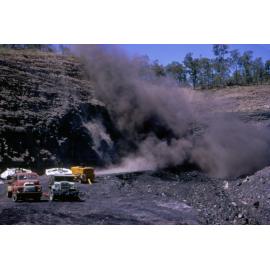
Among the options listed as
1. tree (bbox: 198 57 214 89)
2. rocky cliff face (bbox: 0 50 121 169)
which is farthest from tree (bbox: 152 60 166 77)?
rocky cliff face (bbox: 0 50 121 169)

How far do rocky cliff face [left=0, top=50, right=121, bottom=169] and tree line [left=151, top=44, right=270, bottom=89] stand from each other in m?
2.27

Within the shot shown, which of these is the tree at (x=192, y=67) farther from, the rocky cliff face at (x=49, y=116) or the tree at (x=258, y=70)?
the rocky cliff face at (x=49, y=116)

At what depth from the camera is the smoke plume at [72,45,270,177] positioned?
1297 centimetres

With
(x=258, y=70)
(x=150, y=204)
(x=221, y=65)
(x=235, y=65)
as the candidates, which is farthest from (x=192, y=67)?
(x=150, y=204)

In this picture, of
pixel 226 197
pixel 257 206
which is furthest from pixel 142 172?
pixel 257 206

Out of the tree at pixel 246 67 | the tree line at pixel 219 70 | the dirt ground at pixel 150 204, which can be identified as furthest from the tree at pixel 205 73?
the dirt ground at pixel 150 204

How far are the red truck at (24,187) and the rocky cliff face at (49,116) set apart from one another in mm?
595

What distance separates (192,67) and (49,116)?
3680 millimetres

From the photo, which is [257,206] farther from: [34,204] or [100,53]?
[100,53]

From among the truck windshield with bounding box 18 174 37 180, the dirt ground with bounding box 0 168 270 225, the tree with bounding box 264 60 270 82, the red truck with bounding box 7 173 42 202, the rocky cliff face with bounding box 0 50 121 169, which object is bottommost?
the dirt ground with bounding box 0 168 270 225

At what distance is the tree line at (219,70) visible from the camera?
9914mm

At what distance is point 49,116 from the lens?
1186cm

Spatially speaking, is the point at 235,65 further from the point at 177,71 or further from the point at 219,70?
the point at 177,71

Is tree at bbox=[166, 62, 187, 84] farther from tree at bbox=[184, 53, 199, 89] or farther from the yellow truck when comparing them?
the yellow truck
